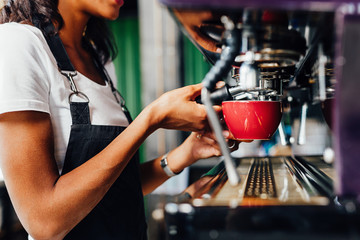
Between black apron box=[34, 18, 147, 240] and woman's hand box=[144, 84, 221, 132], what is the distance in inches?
6.7

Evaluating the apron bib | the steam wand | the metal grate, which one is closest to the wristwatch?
the apron bib

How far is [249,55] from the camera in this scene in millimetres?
543

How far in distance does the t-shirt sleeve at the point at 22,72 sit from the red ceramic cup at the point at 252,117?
34 centimetres

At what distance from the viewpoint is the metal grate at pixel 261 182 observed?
0.52 meters

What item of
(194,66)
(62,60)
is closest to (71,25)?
(62,60)

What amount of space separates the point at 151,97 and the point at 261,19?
5.13 ft

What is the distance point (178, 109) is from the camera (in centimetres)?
63

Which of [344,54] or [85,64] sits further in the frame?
[85,64]

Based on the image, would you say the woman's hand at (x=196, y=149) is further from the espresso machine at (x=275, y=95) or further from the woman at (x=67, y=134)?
the espresso machine at (x=275, y=95)

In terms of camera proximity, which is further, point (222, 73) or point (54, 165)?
point (54, 165)

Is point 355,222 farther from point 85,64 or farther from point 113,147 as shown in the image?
point 85,64

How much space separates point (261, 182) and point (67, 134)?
0.40 metres

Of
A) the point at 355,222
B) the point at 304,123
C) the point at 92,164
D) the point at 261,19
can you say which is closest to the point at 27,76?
the point at 92,164

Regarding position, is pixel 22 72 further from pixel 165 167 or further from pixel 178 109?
pixel 165 167
